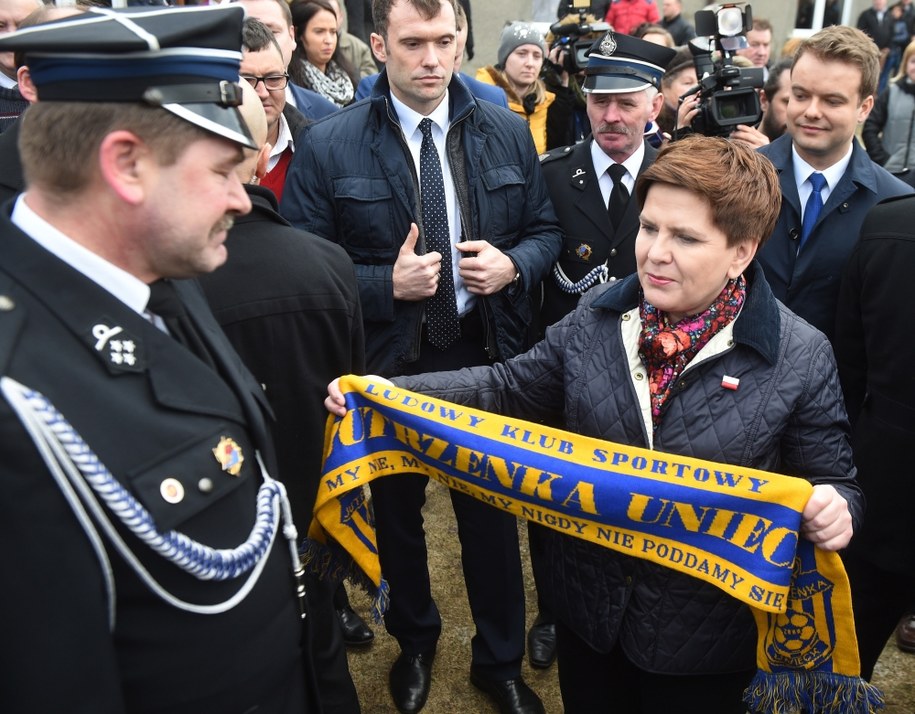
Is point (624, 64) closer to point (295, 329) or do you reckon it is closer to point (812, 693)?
point (295, 329)

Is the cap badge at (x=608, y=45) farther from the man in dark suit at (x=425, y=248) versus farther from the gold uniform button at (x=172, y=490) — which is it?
the gold uniform button at (x=172, y=490)

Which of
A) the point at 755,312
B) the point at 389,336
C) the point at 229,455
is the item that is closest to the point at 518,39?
the point at 389,336

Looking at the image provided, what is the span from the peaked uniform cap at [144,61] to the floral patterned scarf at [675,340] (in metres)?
1.13

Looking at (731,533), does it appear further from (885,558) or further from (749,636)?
(885,558)

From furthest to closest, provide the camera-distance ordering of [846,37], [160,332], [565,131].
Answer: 1. [565,131]
2. [846,37]
3. [160,332]

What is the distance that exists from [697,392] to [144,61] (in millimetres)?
1444

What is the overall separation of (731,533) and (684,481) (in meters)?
0.19

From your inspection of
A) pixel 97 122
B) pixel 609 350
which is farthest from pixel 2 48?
pixel 609 350

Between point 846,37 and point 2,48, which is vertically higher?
point 2,48

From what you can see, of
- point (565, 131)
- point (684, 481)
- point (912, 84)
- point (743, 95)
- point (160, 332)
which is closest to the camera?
point (160, 332)

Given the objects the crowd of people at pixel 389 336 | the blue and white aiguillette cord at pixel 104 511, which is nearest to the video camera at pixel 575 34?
the crowd of people at pixel 389 336

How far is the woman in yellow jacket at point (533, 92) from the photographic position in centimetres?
579

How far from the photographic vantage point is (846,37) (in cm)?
340

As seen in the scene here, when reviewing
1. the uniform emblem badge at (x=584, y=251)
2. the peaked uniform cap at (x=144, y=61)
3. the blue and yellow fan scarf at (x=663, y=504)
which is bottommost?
the blue and yellow fan scarf at (x=663, y=504)
